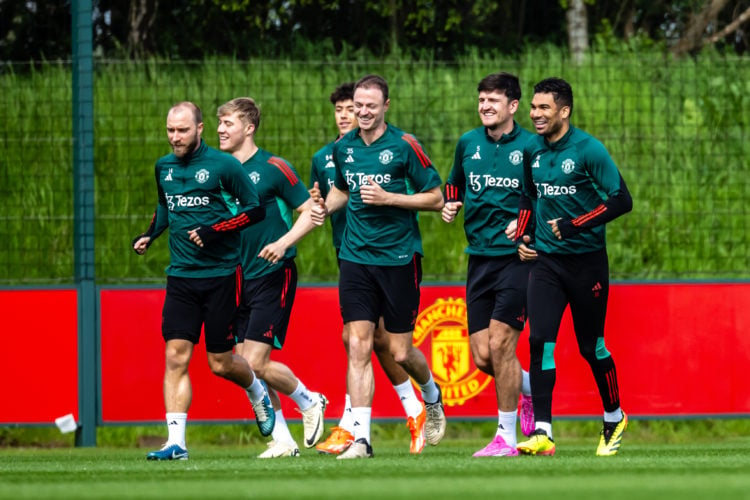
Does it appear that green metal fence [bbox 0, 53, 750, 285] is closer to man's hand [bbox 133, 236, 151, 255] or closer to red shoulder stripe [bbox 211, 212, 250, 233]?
man's hand [bbox 133, 236, 151, 255]

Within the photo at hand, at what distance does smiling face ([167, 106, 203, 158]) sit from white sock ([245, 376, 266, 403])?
1.74 metres

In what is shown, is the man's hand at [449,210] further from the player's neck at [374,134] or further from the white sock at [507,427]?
the white sock at [507,427]

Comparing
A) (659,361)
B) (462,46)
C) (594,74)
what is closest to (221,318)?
(659,361)

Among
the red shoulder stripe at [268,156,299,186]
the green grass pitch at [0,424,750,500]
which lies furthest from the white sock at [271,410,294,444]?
the red shoulder stripe at [268,156,299,186]

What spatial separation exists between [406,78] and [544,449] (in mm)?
5584

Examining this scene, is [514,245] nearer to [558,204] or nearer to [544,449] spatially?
[558,204]

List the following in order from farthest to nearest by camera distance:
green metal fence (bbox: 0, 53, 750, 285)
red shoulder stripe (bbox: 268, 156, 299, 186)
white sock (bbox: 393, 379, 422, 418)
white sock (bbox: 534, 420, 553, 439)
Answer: green metal fence (bbox: 0, 53, 750, 285), red shoulder stripe (bbox: 268, 156, 299, 186), white sock (bbox: 393, 379, 422, 418), white sock (bbox: 534, 420, 553, 439)

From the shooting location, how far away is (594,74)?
13.8 m

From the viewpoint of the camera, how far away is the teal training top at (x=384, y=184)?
364 inches

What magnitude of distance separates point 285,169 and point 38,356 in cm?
293

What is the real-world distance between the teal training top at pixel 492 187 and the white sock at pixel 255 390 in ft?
5.74

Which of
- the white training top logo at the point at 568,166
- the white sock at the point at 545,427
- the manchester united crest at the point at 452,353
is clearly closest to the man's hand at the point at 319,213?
the white training top logo at the point at 568,166

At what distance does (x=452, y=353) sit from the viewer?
1193 cm

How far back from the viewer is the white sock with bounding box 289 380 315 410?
1046 cm
